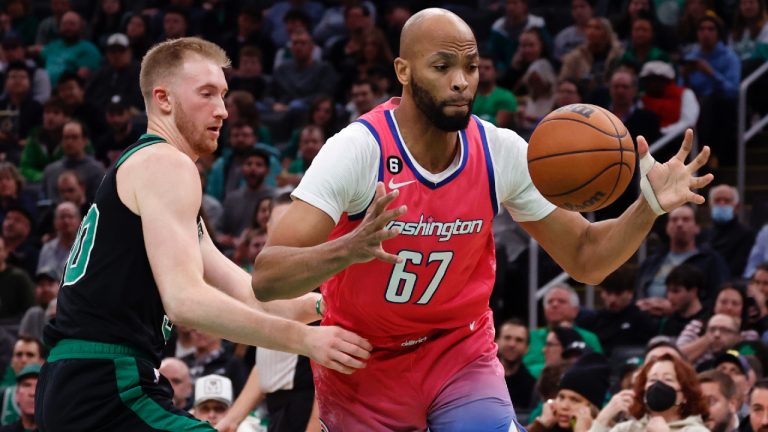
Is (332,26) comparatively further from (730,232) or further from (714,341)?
(714,341)

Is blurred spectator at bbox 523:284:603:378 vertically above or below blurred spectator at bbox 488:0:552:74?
below

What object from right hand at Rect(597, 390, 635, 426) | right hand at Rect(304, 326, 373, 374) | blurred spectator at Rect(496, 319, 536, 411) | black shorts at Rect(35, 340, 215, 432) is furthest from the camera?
blurred spectator at Rect(496, 319, 536, 411)

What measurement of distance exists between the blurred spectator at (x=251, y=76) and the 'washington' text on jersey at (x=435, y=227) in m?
11.3

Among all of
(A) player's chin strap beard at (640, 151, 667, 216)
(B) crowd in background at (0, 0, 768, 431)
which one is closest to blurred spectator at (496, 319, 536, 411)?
(B) crowd in background at (0, 0, 768, 431)

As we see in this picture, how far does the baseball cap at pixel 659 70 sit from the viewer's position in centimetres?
1330

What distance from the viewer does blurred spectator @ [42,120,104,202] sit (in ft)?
47.9

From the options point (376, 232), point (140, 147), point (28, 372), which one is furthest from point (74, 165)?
point (376, 232)

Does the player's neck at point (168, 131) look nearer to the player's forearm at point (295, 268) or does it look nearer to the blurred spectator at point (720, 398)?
the player's forearm at point (295, 268)

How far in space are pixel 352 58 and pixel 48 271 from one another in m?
5.26

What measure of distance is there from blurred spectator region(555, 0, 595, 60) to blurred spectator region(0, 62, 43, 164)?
6411 mm

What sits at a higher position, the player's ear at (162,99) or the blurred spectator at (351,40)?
the blurred spectator at (351,40)

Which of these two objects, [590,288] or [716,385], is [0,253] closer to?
[590,288]

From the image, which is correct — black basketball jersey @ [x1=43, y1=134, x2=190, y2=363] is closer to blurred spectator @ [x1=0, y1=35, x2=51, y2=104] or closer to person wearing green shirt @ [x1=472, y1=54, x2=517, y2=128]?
person wearing green shirt @ [x1=472, y1=54, x2=517, y2=128]

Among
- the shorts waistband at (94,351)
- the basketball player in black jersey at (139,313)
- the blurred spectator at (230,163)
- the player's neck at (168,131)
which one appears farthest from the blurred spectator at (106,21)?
the shorts waistband at (94,351)
